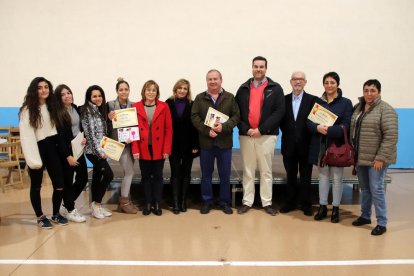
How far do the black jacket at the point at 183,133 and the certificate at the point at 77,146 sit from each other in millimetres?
952

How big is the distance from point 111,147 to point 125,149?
20 cm

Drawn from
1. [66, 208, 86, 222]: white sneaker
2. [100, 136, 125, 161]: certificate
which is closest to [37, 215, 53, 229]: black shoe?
[66, 208, 86, 222]: white sneaker

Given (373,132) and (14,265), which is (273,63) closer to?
(373,132)

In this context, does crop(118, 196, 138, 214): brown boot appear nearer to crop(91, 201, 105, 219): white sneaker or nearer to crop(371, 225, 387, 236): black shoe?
crop(91, 201, 105, 219): white sneaker

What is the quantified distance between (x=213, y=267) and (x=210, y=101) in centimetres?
173

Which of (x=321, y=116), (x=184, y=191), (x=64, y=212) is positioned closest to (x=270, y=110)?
(x=321, y=116)

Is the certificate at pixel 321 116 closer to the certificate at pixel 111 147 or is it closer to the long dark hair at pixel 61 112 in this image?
the certificate at pixel 111 147

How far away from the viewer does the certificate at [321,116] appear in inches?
129

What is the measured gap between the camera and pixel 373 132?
302cm

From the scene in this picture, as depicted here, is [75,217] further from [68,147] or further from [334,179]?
[334,179]

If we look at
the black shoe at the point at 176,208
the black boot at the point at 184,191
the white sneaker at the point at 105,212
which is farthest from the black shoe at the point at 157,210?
the white sneaker at the point at 105,212

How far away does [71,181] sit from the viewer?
3406 mm

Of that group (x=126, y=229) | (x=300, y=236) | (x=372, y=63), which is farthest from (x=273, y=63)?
(x=126, y=229)

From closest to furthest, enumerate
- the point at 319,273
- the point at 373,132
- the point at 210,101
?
the point at 319,273, the point at 373,132, the point at 210,101
